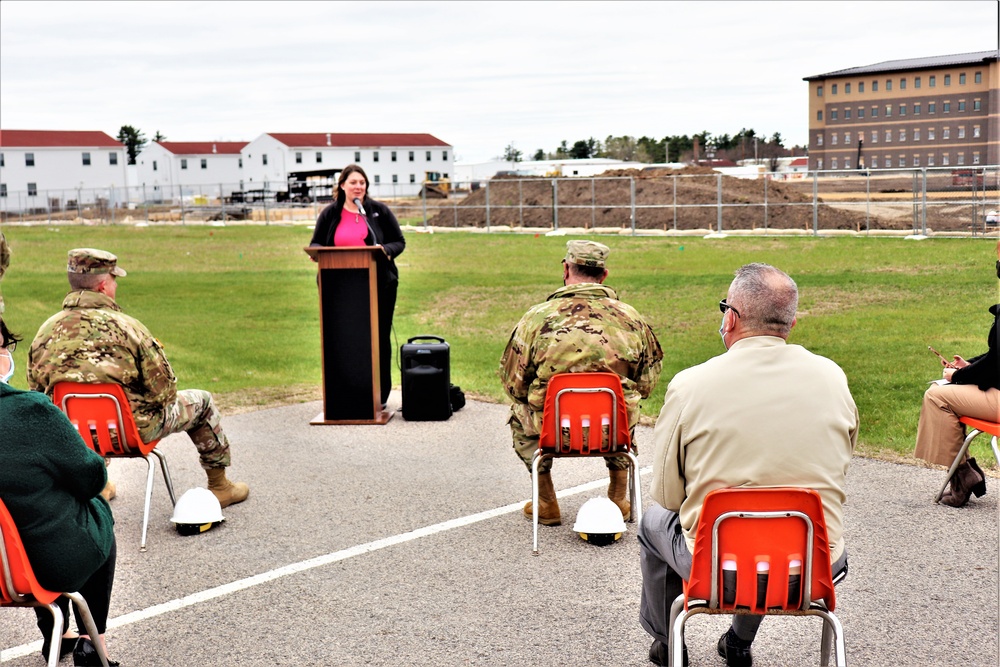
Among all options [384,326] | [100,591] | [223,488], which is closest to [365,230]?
[384,326]

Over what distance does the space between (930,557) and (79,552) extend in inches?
163

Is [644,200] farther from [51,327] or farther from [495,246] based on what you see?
[51,327]

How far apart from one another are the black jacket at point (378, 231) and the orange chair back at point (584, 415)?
3.75 meters

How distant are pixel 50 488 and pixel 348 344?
17.1 ft

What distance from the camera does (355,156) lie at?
105938 mm

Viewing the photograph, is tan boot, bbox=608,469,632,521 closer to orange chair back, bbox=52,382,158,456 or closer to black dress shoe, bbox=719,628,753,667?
black dress shoe, bbox=719,628,753,667

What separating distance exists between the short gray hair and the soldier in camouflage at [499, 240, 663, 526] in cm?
211

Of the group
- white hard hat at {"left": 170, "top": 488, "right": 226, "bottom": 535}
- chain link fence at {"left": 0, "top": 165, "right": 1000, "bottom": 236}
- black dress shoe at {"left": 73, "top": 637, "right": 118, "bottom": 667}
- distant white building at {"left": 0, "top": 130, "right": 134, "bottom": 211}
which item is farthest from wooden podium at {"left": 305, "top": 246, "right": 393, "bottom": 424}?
distant white building at {"left": 0, "top": 130, "right": 134, "bottom": 211}

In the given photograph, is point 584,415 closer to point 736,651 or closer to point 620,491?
point 620,491

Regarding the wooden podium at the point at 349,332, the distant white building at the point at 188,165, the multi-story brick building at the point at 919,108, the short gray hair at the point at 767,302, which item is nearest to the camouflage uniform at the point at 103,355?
the wooden podium at the point at 349,332

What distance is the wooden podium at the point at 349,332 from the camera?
873 centimetres

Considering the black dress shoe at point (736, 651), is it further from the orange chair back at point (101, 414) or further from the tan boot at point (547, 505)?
the orange chair back at point (101, 414)

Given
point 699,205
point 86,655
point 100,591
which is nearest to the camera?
point 100,591

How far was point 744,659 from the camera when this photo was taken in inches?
169
